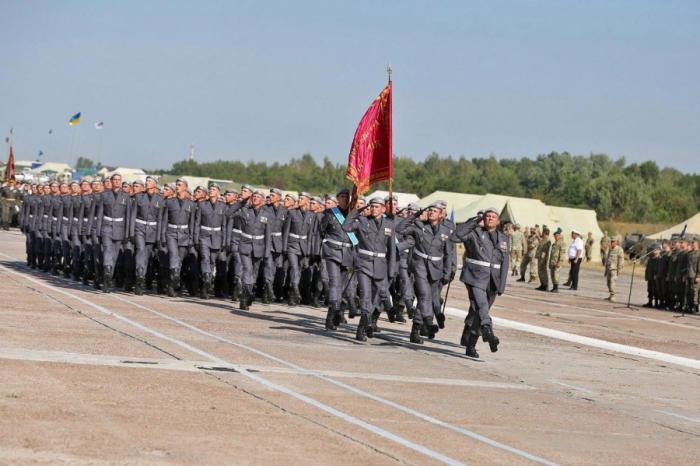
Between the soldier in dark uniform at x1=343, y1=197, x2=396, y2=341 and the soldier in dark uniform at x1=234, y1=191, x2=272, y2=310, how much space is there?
154 inches

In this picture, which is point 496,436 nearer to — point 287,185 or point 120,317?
point 120,317

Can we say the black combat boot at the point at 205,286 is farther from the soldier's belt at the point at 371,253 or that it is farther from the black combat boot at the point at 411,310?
the soldier's belt at the point at 371,253

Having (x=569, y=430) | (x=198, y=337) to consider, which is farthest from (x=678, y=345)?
(x=569, y=430)

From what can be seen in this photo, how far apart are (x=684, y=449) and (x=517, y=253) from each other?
3511 centimetres

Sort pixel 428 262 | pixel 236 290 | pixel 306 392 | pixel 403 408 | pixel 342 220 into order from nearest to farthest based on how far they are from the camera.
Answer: pixel 403 408 → pixel 306 392 → pixel 428 262 → pixel 342 220 → pixel 236 290

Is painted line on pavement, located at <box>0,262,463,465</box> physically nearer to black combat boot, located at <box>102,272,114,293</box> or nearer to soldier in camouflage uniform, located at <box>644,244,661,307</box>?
black combat boot, located at <box>102,272,114,293</box>

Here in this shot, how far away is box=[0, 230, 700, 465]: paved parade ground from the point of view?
883 cm

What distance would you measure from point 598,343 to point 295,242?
5623 millimetres

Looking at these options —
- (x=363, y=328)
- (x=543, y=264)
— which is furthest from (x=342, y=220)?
(x=543, y=264)

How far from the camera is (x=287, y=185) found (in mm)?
159375

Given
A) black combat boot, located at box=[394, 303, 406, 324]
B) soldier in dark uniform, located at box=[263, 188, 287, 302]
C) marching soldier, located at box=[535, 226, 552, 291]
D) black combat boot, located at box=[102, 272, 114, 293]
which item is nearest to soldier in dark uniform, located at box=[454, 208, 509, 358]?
black combat boot, located at box=[394, 303, 406, 324]

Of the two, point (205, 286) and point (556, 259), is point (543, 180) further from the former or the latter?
point (205, 286)

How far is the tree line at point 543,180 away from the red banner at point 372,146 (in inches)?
3185

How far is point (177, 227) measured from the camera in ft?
74.8
